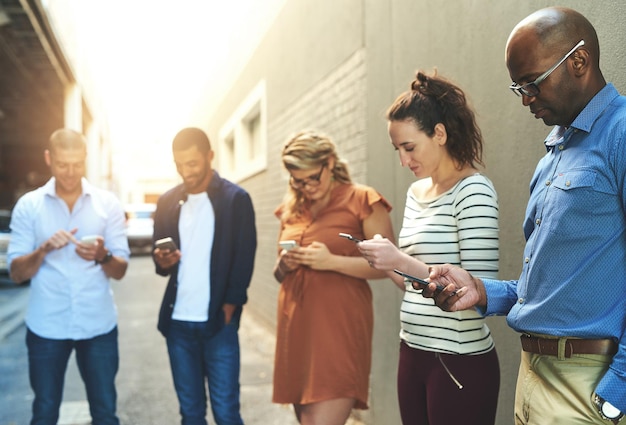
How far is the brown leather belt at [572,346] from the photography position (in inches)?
58.3

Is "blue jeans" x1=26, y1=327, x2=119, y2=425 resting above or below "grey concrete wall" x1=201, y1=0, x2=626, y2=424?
below

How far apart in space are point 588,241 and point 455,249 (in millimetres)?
741

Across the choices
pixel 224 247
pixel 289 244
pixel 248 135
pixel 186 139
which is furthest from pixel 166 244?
pixel 248 135

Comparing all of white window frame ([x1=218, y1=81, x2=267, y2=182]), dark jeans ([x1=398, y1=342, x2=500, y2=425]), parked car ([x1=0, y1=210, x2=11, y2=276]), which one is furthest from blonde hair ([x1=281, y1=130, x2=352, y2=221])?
parked car ([x1=0, y1=210, x2=11, y2=276])

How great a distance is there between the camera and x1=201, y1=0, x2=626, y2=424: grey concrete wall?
2.62m

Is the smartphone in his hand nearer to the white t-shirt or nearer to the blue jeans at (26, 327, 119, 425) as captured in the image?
the white t-shirt

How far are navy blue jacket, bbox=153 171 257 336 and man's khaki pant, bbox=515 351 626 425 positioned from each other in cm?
197

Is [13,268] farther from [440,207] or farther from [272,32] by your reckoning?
[272,32]

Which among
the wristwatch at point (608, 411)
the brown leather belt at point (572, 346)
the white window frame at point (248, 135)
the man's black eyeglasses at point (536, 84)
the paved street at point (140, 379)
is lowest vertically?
the paved street at point (140, 379)

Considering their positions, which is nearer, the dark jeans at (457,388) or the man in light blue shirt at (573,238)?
the man in light blue shirt at (573,238)

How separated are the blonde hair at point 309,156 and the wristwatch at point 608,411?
6.04ft

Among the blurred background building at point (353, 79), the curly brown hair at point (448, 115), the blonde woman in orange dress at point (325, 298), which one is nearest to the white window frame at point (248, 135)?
the blurred background building at point (353, 79)

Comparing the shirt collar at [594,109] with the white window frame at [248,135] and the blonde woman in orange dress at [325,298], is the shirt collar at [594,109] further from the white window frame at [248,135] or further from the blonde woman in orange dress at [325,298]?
the white window frame at [248,135]

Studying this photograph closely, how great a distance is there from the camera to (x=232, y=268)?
3363mm
